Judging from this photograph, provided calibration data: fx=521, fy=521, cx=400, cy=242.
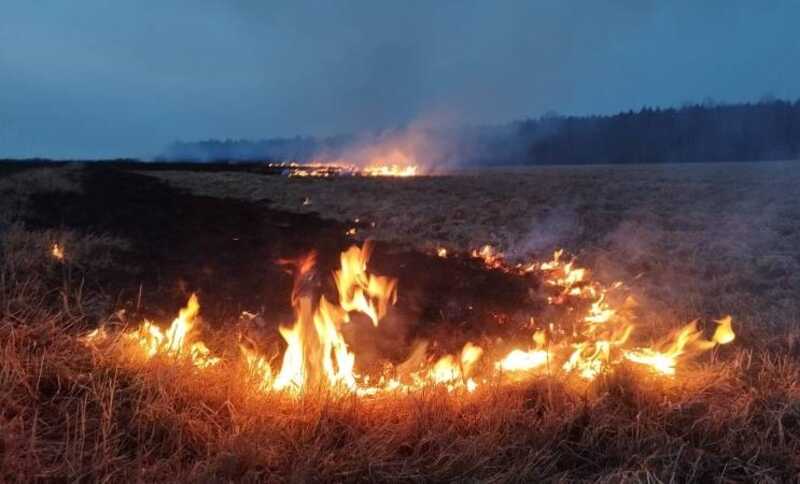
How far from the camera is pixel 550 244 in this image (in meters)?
10.0

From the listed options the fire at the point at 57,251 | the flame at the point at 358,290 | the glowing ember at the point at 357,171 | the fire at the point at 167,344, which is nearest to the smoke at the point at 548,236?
the flame at the point at 358,290

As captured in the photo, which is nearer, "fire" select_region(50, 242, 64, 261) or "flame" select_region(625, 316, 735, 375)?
"flame" select_region(625, 316, 735, 375)

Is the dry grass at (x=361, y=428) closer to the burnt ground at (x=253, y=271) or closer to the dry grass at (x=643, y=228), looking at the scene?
the burnt ground at (x=253, y=271)

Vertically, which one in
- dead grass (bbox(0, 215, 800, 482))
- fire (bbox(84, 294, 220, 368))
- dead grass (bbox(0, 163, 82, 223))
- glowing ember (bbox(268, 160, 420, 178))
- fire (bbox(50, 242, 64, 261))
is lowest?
dead grass (bbox(0, 215, 800, 482))

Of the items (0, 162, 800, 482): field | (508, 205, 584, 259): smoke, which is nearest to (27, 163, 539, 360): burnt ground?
(0, 162, 800, 482): field

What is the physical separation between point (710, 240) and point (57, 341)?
402 inches

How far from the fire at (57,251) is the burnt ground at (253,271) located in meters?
0.37

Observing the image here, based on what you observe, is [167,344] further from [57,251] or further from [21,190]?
[21,190]

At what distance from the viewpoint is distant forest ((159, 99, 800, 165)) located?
224 ft

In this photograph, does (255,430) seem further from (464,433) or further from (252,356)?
(464,433)

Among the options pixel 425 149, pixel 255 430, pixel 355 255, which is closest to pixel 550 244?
pixel 355 255

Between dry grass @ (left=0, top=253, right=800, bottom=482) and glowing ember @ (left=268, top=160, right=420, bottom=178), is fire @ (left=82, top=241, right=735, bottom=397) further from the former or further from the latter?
glowing ember @ (left=268, top=160, right=420, bottom=178)

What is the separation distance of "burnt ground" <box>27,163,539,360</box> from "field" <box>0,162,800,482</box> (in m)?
0.05

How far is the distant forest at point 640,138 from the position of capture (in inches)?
2687
